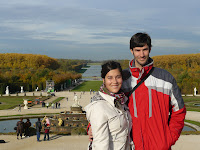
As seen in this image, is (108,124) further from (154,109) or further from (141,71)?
(141,71)

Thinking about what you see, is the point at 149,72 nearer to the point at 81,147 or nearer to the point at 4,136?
the point at 81,147

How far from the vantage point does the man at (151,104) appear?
3.01m

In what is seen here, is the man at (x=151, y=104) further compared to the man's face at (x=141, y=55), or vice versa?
the man's face at (x=141, y=55)

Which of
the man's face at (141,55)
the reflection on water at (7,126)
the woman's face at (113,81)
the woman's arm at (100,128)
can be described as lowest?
the reflection on water at (7,126)

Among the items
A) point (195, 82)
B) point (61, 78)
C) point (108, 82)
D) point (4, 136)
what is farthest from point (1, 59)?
point (108, 82)

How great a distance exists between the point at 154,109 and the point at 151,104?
59 millimetres

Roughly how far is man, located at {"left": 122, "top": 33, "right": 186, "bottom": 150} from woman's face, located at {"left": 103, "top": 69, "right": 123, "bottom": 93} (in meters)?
0.16

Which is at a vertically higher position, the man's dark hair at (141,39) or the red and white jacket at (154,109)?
the man's dark hair at (141,39)

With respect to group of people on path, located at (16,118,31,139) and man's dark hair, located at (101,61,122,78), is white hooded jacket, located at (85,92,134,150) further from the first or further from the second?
group of people on path, located at (16,118,31,139)

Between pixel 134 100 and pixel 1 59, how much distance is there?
335 feet

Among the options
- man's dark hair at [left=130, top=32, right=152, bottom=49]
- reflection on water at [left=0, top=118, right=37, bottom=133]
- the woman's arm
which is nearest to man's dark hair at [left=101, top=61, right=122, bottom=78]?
man's dark hair at [left=130, top=32, right=152, bottom=49]

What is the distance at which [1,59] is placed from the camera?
99562 mm

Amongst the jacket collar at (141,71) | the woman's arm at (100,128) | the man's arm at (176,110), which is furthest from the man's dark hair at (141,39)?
the woman's arm at (100,128)

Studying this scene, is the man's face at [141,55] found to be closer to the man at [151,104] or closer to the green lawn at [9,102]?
the man at [151,104]
